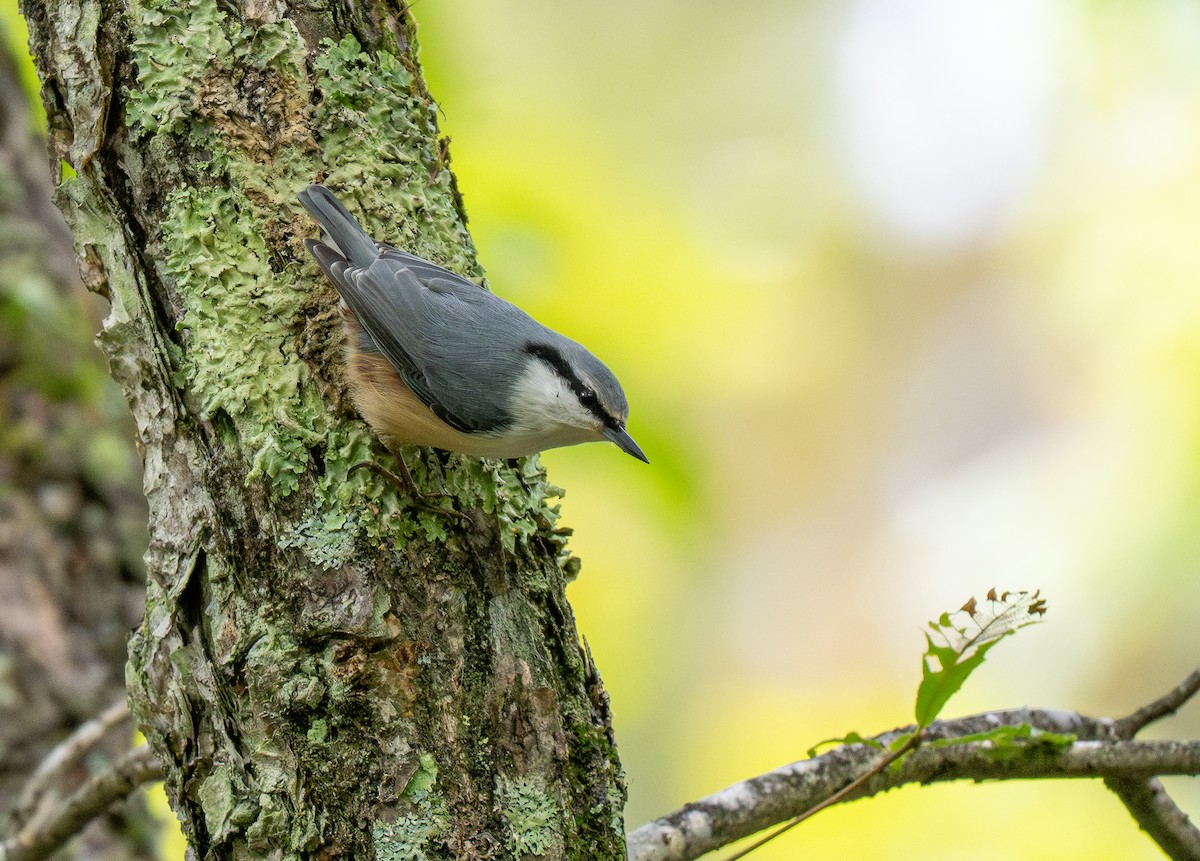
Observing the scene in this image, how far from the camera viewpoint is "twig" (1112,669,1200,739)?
A: 1.86m

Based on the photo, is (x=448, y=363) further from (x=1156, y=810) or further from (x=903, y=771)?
(x=1156, y=810)

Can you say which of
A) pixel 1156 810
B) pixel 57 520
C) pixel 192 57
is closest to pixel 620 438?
pixel 192 57

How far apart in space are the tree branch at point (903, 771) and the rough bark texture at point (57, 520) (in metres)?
1.93

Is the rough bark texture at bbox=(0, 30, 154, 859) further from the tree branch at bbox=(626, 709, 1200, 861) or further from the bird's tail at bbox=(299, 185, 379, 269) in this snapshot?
the tree branch at bbox=(626, 709, 1200, 861)

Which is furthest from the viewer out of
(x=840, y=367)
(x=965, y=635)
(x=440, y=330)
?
(x=840, y=367)

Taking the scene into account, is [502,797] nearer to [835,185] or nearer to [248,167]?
[248,167]

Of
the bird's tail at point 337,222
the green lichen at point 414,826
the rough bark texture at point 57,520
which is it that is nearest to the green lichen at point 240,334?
the bird's tail at point 337,222

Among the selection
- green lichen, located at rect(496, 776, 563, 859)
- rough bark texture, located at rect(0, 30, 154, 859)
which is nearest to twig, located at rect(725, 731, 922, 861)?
green lichen, located at rect(496, 776, 563, 859)

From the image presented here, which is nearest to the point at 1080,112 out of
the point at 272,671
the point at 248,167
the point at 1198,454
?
the point at 1198,454

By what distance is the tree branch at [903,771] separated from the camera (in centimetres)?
181

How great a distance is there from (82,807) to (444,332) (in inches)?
53.3

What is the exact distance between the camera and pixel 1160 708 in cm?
193

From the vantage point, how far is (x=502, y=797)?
175 cm

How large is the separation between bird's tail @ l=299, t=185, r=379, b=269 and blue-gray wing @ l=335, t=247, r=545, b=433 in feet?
0.11
